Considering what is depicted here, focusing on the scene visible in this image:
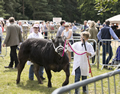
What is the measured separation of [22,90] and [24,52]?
124 centimetres

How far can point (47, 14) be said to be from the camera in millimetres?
68062

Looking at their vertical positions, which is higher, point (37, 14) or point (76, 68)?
point (37, 14)

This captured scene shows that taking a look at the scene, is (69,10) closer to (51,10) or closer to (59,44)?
(51,10)

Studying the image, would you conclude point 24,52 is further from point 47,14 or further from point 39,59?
point 47,14

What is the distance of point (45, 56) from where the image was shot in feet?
21.3

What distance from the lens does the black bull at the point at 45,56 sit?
6.25 meters

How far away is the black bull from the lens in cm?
625

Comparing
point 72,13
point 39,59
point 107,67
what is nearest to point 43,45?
point 39,59

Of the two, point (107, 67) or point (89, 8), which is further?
point (89, 8)

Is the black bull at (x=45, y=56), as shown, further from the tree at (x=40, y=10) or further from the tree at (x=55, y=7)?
the tree at (x=55, y=7)

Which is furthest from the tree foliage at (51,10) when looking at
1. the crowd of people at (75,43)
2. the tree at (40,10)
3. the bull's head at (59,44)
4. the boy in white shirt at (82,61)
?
the boy in white shirt at (82,61)

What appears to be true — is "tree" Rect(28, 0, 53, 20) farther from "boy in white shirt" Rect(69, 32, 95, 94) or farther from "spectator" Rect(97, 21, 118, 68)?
"boy in white shirt" Rect(69, 32, 95, 94)

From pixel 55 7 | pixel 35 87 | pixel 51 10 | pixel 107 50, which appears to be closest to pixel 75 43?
pixel 35 87

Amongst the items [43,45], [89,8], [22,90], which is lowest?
[22,90]
